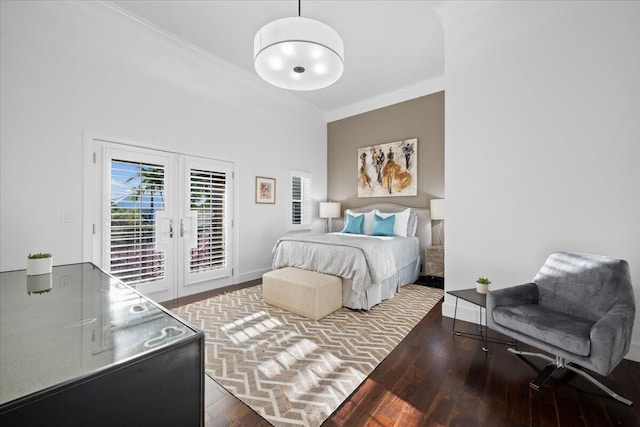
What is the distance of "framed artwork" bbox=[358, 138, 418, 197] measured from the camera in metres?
4.93

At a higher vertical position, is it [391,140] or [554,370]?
[391,140]

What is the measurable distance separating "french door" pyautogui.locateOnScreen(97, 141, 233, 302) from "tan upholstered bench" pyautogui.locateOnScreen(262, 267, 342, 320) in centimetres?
117

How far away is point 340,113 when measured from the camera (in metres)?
5.92

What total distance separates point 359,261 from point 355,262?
50 mm

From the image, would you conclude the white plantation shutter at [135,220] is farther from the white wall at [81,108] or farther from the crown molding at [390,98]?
the crown molding at [390,98]

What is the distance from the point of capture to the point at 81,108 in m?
2.88

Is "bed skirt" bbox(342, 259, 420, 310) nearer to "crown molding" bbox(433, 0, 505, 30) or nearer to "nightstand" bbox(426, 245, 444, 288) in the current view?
"nightstand" bbox(426, 245, 444, 288)

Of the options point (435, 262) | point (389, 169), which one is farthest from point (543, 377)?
point (389, 169)

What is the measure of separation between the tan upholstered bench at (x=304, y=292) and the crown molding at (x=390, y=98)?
355cm

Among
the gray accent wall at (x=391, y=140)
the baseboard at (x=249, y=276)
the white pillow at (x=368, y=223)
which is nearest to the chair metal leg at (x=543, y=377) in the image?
the gray accent wall at (x=391, y=140)

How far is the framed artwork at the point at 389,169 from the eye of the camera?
4.93 m

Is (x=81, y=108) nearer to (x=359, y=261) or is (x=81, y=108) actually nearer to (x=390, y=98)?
(x=359, y=261)

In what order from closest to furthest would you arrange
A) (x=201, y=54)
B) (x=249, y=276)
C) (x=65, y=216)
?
(x=65, y=216)
(x=201, y=54)
(x=249, y=276)

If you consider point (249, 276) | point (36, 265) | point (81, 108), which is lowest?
point (249, 276)
